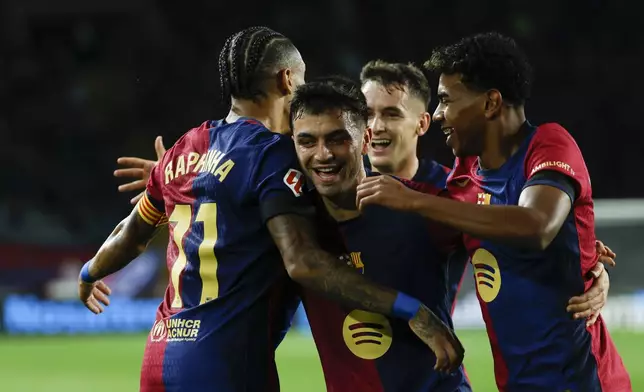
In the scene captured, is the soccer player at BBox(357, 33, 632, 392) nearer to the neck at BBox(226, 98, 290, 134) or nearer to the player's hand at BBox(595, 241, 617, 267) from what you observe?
the player's hand at BBox(595, 241, 617, 267)

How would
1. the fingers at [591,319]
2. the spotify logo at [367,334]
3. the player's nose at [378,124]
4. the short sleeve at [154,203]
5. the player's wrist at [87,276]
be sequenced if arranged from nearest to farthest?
1. the fingers at [591,319]
2. the spotify logo at [367,334]
3. the short sleeve at [154,203]
4. the player's wrist at [87,276]
5. the player's nose at [378,124]

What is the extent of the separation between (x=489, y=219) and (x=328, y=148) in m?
0.69

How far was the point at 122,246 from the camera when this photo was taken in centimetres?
442

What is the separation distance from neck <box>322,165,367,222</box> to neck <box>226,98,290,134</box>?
0.38 metres

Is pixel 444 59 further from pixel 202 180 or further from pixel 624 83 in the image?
pixel 624 83

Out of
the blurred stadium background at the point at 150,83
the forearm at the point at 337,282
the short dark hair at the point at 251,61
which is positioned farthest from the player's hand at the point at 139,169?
the blurred stadium background at the point at 150,83

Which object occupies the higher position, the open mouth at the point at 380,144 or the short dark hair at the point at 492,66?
the open mouth at the point at 380,144

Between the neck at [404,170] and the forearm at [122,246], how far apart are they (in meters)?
1.53

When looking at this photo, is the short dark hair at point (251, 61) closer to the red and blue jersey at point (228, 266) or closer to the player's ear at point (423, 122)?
the red and blue jersey at point (228, 266)

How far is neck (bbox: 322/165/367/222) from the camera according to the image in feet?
12.7

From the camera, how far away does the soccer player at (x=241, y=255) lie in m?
3.59

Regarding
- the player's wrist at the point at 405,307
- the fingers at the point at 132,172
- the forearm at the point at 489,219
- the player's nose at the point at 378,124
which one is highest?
the player's nose at the point at 378,124

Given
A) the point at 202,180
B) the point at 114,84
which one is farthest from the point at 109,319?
the point at 202,180

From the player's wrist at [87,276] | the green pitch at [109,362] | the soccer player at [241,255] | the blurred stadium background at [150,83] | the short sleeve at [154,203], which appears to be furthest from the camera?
the blurred stadium background at [150,83]
